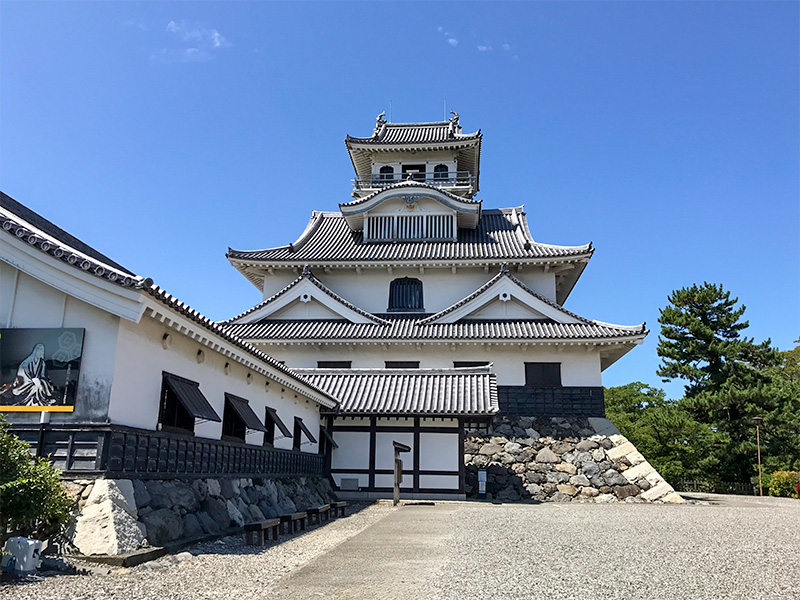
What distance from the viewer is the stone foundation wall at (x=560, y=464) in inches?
794

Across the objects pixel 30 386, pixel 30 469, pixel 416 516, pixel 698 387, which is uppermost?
pixel 698 387

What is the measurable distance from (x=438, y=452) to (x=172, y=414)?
10777 mm

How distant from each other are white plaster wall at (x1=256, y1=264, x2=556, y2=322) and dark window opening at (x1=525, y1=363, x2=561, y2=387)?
433 cm

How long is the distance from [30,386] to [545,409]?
1842cm

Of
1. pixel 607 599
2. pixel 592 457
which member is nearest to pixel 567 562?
pixel 607 599

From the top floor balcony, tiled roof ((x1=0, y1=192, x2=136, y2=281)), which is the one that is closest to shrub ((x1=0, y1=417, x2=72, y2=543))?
tiled roof ((x1=0, y1=192, x2=136, y2=281))

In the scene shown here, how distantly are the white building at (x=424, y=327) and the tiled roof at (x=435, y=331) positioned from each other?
0.24 feet

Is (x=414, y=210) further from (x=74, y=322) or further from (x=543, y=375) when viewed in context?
(x=74, y=322)

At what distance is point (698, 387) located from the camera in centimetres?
3356

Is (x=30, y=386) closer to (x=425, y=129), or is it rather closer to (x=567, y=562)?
(x=567, y=562)

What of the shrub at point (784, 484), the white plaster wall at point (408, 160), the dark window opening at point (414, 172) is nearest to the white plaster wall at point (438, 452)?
the shrub at point (784, 484)

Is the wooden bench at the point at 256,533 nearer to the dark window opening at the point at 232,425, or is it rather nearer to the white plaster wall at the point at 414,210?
the dark window opening at the point at 232,425

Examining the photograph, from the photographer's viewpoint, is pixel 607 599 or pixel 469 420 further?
pixel 469 420

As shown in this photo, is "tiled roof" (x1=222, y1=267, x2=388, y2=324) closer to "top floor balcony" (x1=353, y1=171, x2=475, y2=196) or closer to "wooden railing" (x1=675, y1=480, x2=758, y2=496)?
"top floor balcony" (x1=353, y1=171, x2=475, y2=196)
